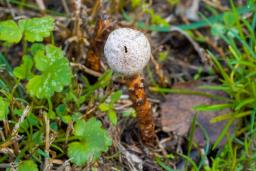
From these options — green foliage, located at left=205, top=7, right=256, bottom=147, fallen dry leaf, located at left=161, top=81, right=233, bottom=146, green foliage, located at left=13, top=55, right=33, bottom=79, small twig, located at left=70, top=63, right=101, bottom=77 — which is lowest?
fallen dry leaf, located at left=161, top=81, right=233, bottom=146

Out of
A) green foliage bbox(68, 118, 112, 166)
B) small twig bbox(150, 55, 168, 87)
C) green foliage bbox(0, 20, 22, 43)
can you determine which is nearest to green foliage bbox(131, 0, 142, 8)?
small twig bbox(150, 55, 168, 87)

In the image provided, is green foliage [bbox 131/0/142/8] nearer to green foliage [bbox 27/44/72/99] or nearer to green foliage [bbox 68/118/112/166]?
green foliage [bbox 27/44/72/99]

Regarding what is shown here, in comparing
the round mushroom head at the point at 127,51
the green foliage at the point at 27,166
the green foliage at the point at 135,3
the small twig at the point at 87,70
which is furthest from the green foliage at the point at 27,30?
the green foliage at the point at 135,3

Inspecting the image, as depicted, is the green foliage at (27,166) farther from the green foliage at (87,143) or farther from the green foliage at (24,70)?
the green foliage at (24,70)

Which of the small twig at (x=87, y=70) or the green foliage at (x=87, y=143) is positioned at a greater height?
the small twig at (x=87, y=70)

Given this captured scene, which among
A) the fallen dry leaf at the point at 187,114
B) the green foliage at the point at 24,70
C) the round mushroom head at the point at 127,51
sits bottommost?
the fallen dry leaf at the point at 187,114

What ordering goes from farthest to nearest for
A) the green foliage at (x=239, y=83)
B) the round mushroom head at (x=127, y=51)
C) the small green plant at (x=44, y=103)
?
the green foliage at (x=239, y=83)
the small green plant at (x=44, y=103)
the round mushroom head at (x=127, y=51)

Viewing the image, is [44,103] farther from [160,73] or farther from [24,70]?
[160,73]
